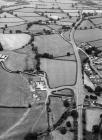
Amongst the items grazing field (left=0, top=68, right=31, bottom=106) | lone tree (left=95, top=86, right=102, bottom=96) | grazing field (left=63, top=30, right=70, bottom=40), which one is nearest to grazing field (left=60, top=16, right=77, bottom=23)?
grazing field (left=63, top=30, right=70, bottom=40)

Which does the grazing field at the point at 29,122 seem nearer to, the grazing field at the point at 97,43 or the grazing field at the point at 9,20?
the grazing field at the point at 97,43

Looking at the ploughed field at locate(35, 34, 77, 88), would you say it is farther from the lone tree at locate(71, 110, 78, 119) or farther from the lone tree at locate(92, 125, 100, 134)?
the lone tree at locate(92, 125, 100, 134)

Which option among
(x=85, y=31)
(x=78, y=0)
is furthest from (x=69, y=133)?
(x=78, y=0)

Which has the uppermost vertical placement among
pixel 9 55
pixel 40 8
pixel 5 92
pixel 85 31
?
pixel 40 8

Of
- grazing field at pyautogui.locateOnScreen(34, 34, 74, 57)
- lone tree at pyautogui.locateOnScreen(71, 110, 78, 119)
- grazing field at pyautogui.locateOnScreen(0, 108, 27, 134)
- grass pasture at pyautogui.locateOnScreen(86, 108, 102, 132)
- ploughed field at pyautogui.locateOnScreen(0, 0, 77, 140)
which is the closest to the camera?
grazing field at pyautogui.locateOnScreen(0, 108, 27, 134)

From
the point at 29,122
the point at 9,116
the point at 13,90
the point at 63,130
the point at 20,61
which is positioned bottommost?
the point at 63,130

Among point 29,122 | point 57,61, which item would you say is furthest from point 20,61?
point 29,122

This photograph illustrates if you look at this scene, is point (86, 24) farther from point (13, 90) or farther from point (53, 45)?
point (13, 90)

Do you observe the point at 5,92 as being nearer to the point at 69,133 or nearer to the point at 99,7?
the point at 69,133
